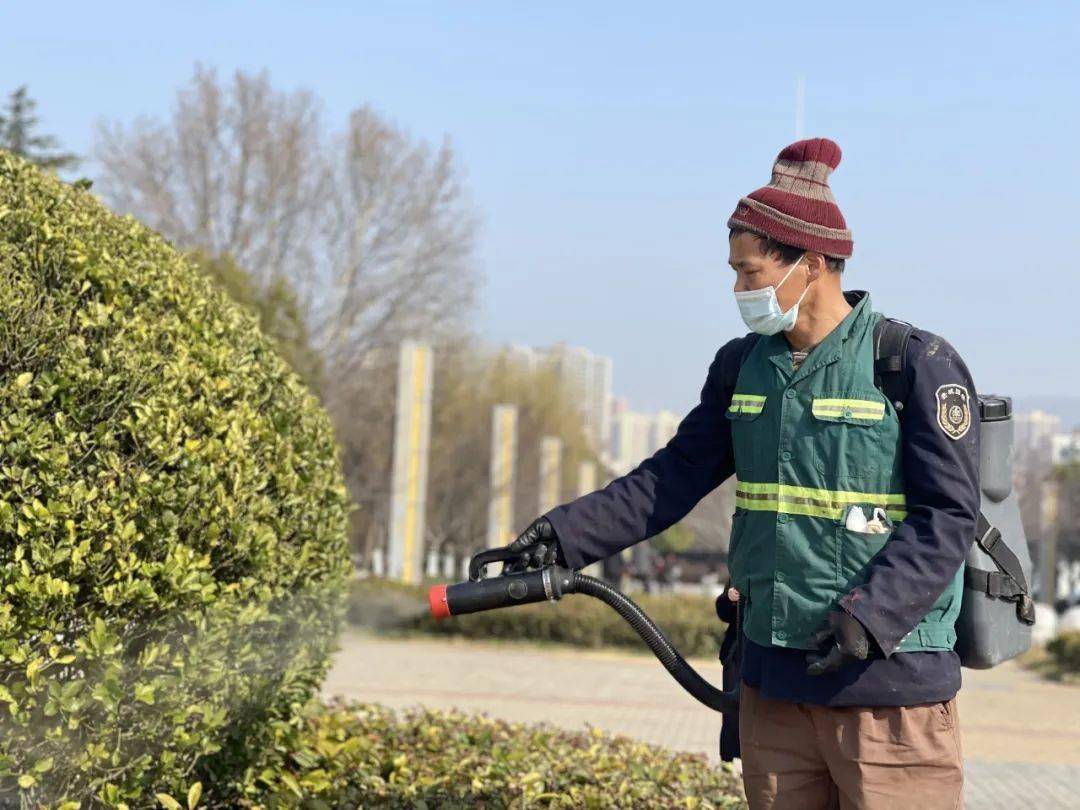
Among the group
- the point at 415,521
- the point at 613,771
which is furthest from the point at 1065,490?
the point at 613,771

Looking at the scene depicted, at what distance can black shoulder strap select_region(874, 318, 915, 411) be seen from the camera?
2.66m

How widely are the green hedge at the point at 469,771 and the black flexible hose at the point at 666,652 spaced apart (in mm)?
1397

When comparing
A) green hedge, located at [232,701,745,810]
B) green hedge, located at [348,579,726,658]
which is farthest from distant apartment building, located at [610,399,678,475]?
green hedge, located at [232,701,745,810]

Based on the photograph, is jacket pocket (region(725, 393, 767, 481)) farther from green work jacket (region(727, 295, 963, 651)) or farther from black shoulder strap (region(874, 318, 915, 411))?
black shoulder strap (region(874, 318, 915, 411))

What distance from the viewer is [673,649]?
3031mm

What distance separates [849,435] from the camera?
8.73ft

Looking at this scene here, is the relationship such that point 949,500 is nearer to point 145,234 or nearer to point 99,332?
point 99,332

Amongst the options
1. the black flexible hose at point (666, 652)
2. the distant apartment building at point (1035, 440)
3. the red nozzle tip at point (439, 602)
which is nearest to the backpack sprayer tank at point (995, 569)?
the black flexible hose at point (666, 652)

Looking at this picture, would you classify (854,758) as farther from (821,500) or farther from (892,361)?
(892,361)

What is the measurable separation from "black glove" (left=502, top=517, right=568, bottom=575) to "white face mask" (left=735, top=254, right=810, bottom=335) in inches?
25.7

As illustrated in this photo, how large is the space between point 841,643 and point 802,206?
92 centimetres

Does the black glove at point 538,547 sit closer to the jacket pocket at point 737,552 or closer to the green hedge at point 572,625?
the jacket pocket at point 737,552

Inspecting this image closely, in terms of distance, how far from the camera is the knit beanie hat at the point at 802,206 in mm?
2773

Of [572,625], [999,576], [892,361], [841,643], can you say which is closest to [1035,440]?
[572,625]
